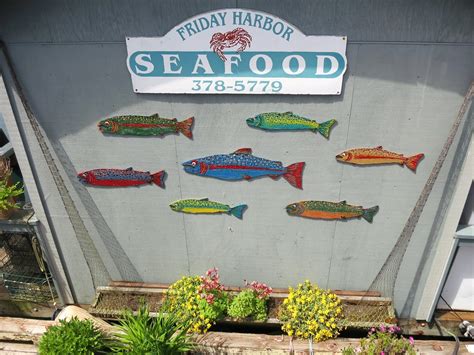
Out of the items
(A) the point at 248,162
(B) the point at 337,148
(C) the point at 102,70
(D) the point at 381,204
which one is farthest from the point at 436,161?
(C) the point at 102,70

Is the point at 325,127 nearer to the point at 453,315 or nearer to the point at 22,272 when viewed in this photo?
the point at 453,315

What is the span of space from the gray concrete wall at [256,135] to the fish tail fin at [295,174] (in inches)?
3.8

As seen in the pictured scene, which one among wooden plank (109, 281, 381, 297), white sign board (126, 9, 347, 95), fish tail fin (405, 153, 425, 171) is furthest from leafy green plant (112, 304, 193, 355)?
fish tail fin (405, 153, 425, 171)

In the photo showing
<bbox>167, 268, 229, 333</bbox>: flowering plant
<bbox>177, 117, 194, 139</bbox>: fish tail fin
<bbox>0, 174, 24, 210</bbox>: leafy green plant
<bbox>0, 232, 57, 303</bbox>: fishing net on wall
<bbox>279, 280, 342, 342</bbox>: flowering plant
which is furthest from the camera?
<bbox>0, 232, 57, 303</bbox>: fishing net on wall

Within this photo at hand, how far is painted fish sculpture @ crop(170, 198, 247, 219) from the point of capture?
4.91m

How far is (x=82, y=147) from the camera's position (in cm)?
469

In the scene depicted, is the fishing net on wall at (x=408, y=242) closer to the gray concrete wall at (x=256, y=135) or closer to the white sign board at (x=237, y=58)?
the gray concrete wall at (x=256, y=135)

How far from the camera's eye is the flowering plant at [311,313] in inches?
190

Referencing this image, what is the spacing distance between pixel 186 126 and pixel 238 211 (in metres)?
1.33

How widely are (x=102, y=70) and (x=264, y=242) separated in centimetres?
302

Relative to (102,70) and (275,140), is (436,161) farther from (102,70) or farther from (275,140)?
(102,70)

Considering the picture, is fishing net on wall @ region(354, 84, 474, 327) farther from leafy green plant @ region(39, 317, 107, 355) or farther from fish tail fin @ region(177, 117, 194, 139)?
leafy green plant @ region(39, 317, 107, 355)

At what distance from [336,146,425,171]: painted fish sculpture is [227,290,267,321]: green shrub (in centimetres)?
222

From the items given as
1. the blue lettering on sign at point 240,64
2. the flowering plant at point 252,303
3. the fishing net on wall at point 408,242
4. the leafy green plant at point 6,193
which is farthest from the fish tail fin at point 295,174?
the leafy green plant at point 6,193
